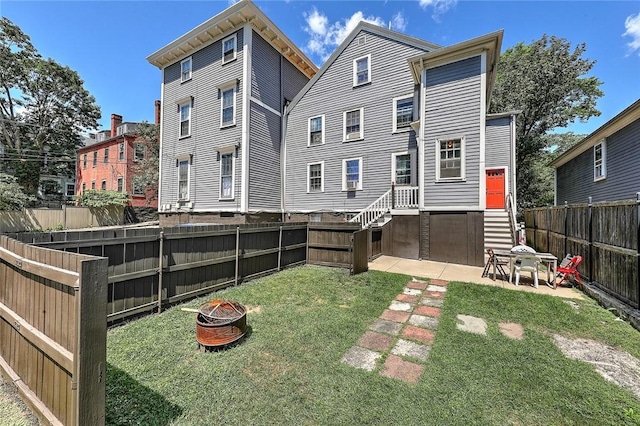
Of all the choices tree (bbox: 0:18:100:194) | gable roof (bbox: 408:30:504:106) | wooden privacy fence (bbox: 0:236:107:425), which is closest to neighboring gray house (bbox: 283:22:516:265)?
gable roof (bbox: 408:30:504:106)

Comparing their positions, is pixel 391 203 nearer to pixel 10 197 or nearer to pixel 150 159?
pixel 150 159

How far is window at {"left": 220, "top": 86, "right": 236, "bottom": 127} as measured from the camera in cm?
1266

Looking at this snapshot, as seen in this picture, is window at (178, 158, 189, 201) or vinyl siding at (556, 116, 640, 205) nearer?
vinyl siding at (556, 116, 640, 205)

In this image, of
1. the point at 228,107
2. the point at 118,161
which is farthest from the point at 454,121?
the point at 118,161

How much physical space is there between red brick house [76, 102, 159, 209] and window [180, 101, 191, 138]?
12.2 metres

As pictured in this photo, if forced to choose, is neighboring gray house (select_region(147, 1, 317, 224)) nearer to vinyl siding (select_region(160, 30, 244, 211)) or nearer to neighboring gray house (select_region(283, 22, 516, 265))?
vinyl siding (select_region(160, 30, 244, 211))

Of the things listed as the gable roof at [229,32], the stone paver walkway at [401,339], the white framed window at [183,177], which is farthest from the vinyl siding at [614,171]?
the white framed window at [183,177]

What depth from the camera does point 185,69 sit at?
14562 mm

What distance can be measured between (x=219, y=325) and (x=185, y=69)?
16131 millimetres

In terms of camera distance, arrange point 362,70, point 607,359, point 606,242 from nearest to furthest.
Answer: point 607,359 < point 606,242 < point 362,70

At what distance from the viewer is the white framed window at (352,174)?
491 inches

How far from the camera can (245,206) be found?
40.2 feet

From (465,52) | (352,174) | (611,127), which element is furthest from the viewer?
(352,174)

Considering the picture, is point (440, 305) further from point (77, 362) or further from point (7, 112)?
point (7, 112)
